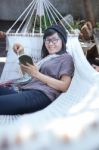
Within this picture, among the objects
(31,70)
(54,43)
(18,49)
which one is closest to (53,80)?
(31,70)

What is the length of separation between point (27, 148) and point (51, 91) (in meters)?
1.47

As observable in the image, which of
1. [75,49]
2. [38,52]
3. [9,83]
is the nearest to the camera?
[9,83]

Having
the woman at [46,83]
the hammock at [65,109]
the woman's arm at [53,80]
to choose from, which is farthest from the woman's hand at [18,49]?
the woman's arm at [53,80]

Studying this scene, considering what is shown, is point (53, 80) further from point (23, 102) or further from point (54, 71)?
point (23, 102)

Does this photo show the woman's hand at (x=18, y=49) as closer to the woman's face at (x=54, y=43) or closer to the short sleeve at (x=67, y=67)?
the woman's face at (x=54, y=43)

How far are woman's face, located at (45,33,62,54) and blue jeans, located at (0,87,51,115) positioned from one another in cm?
34

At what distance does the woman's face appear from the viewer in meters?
2.11

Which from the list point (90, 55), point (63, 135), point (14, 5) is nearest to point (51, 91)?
point (63, 135)

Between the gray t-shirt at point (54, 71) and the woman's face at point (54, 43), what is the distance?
91mm

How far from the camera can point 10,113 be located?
178 centimetres

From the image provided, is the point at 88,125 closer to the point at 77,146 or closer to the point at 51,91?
the point at 77,146

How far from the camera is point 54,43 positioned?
2109 mm

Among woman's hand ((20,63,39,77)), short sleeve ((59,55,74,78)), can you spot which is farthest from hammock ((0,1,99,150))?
woman's hand ((20,63,39,77))

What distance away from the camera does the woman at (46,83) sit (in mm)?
1815
